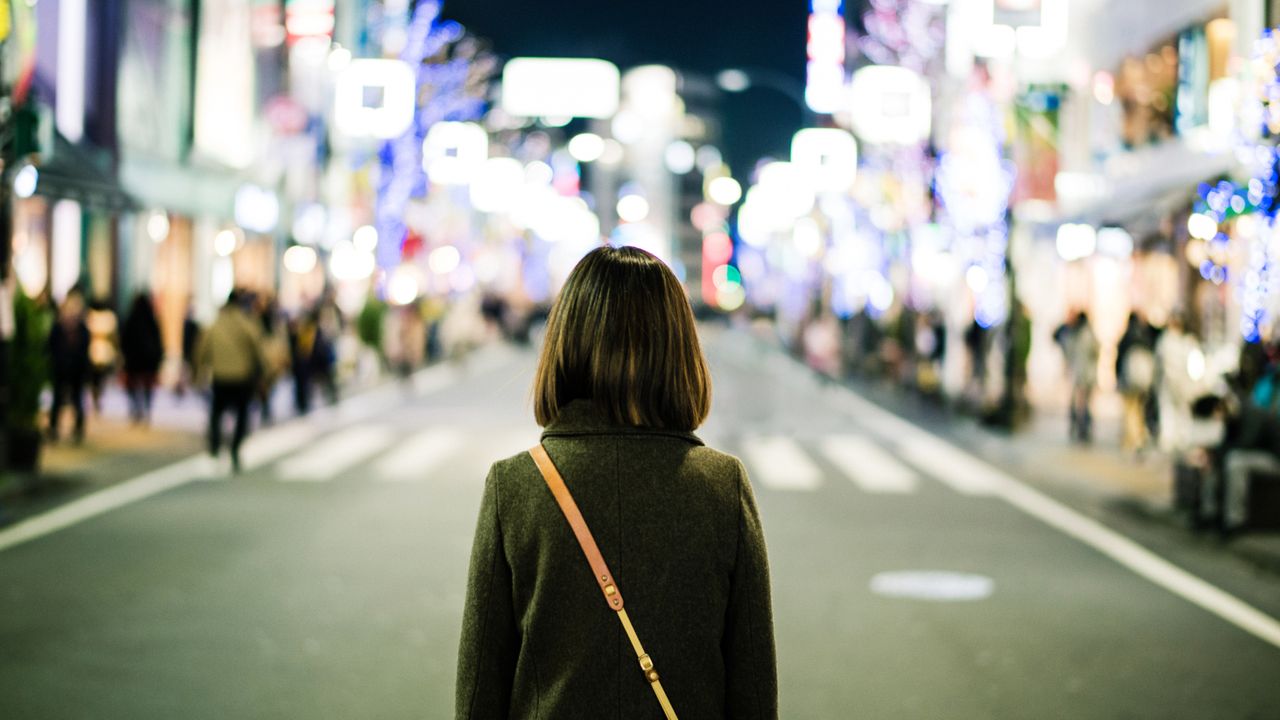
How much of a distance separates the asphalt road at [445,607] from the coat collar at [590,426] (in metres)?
1.51

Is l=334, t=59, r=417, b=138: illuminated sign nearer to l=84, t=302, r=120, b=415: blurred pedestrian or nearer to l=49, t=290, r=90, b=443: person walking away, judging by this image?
l=84, t=302, r=120, b=415: blurred pedestrian

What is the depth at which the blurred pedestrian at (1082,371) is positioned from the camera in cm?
2138

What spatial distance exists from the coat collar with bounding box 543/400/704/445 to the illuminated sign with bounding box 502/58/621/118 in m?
38.7

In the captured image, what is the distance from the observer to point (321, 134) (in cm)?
3912

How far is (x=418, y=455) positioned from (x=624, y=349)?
16.1 m

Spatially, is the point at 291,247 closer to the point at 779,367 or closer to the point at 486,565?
the point at 779,367

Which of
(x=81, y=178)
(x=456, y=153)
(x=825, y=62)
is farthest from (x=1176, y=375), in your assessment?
(x=456, y=153)

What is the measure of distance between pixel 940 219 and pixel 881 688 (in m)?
27.1

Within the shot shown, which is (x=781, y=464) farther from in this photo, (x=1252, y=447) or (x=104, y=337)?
(x=104, y=337)

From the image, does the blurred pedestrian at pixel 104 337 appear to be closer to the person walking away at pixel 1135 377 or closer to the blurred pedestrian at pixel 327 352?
the blurred pedestrian at pixel 327 352

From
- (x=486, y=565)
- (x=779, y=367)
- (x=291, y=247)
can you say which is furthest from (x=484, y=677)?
(x=779, y=367)

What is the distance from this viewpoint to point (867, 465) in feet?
60.8

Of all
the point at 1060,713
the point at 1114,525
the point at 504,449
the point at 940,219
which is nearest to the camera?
the point at 1060,713

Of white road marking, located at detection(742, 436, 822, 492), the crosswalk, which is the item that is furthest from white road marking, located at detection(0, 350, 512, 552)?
white road marking, located at detection(742, 436, 822, 492)
